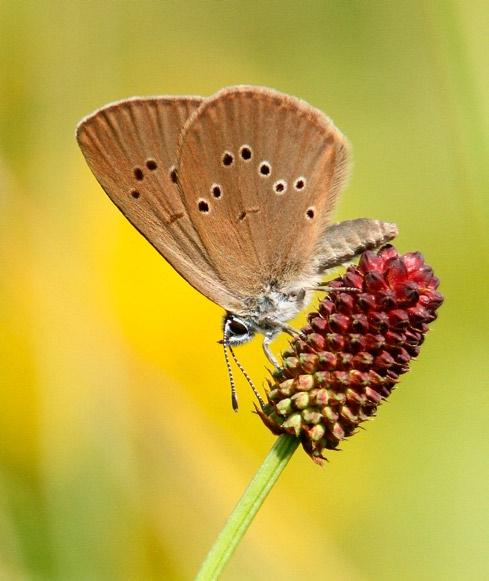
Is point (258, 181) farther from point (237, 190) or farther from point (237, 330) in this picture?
point (237, 330)

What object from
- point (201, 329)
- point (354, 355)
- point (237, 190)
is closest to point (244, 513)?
point (354, 355)

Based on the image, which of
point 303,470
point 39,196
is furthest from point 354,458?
point 39,196

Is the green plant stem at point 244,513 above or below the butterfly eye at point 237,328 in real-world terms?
below

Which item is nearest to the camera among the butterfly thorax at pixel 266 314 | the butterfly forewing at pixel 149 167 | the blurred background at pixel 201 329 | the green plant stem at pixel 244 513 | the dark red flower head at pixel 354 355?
the green plant stem at pixel 244 513

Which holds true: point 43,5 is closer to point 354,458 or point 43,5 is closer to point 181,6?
point 181,6

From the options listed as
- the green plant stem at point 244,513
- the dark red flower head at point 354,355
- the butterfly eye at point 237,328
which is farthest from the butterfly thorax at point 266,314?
the green plant stem at point 244,513

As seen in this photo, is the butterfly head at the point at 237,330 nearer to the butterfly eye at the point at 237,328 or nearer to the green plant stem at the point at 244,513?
the butterfly eye at the point at 237,328

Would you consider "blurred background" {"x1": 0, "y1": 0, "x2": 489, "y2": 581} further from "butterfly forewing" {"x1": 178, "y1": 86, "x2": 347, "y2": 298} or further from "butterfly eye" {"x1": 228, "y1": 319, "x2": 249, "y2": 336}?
"butterfly eye" {"x1": 228, "y1": 319, "x2": 249, "y2": 336}
